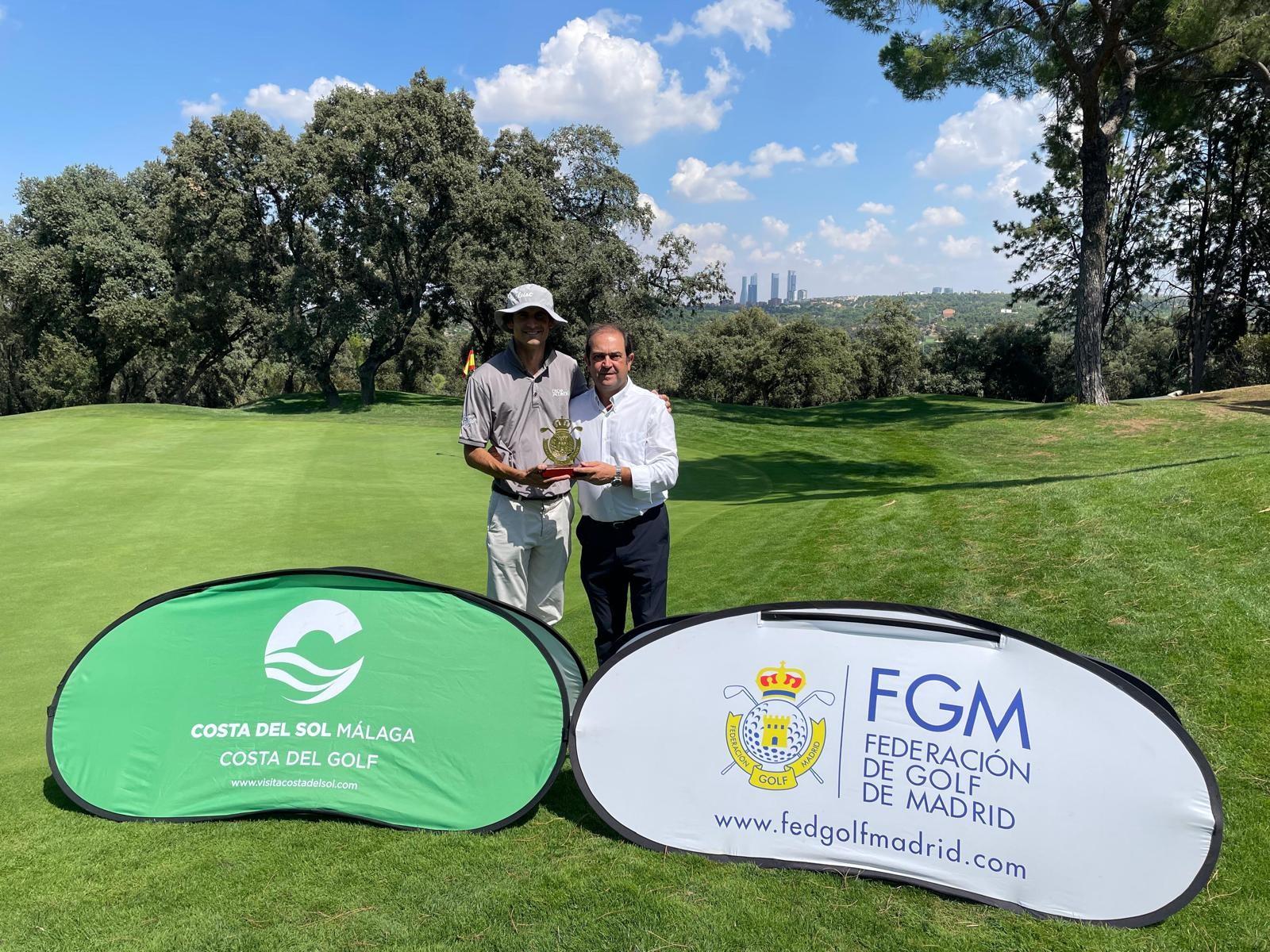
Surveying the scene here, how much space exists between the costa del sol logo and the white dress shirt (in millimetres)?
1064

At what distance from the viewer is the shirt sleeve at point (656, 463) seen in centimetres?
305

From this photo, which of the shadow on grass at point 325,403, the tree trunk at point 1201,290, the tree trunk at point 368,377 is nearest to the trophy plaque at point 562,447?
the shadow on grass at point 325,403

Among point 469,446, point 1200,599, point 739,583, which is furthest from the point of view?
point 739,583

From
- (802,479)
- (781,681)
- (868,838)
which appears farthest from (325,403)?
(868,838)

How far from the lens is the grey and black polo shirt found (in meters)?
3.40

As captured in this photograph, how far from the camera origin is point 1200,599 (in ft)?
13.8

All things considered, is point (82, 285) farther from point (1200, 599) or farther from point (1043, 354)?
point (1043, 354)

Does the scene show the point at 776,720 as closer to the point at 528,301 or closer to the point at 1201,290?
the point at 528,301

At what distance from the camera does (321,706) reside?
290 centimetres

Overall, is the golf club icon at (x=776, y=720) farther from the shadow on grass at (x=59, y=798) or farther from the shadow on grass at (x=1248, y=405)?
the shadow on grass at (x=1248, y=405)

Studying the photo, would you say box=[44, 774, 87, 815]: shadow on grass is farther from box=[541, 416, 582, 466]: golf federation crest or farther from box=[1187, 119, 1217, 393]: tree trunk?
box=[1187, 119, 1217, 393]: tree trunk

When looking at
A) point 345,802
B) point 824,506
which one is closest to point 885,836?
point 345,802

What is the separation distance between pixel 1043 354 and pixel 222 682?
4219 centimetres

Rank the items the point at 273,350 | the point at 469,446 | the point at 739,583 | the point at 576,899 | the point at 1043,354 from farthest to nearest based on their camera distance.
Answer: the point at 1043,354
the point at 273,350
the point at 739,583
the point at 469,446
the point at 576,899
